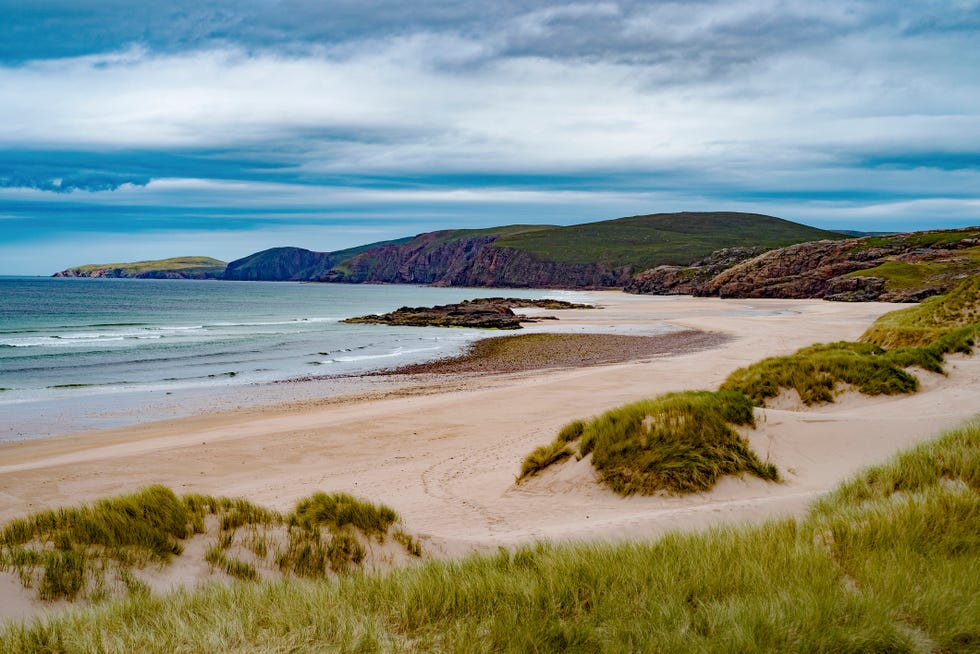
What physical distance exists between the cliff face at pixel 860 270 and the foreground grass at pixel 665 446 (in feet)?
237

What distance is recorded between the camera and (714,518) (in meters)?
→ 7.17

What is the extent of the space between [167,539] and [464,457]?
7.18m

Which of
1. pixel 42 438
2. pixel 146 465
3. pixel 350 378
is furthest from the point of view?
pixel 350 378

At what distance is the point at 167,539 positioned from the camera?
19.4ft

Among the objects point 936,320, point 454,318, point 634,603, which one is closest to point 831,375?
point 634,603

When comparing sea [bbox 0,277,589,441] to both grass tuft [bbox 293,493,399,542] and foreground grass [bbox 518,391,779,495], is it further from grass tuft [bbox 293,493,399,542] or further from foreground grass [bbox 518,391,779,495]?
foreground grass [bbox 518,391,779,495]

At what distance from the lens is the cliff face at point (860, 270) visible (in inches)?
2980

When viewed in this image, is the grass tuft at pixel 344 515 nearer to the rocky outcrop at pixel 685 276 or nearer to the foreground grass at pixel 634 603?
the foreground grass at pixel 634 603

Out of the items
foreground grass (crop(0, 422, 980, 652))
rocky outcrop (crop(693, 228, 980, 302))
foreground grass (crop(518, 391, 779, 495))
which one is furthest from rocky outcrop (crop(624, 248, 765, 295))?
foreground grass (crop(0, 422, 980, 652))

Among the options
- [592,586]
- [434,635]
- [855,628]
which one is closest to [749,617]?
[855,628]

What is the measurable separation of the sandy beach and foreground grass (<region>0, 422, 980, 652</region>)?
2.03m

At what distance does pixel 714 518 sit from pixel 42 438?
1659cm

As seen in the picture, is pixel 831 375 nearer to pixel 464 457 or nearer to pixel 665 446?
pixel 665 446

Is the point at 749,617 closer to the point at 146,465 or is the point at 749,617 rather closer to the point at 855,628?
the point at 855,628
